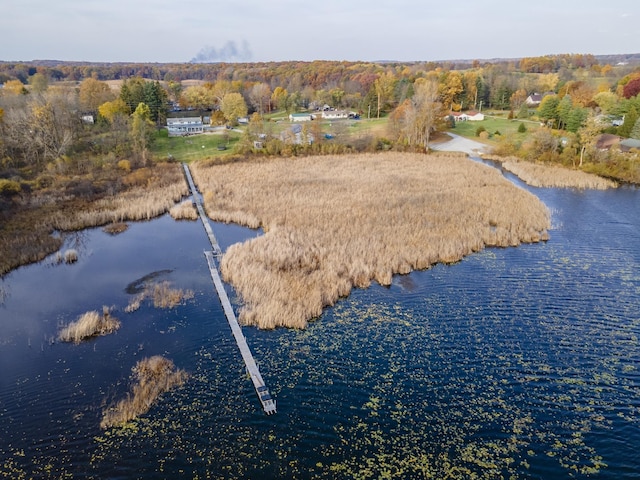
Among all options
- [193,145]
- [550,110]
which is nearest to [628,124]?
[550,110]

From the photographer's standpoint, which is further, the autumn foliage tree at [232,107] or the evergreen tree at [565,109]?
the autumn foliage tree at [232,107]

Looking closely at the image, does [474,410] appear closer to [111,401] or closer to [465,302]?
[465,302]

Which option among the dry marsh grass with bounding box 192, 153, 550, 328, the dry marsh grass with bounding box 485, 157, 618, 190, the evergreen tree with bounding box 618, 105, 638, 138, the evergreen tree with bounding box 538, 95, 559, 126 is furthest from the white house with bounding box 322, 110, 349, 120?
the evergreen tree with bounding box 618, 105, 638, 138

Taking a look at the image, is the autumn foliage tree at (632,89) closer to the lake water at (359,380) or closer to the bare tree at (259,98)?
the lake water at (359,380)

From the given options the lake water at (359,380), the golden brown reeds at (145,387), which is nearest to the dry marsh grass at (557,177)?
the lake water at (359,380)

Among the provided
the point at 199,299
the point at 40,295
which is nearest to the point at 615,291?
the point at 199,299

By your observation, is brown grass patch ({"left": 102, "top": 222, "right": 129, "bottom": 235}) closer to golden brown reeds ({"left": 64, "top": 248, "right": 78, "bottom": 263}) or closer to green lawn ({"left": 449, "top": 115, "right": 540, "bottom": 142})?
golden brown reeds ({"left": 64, "top": 248, "right": 78, "bottom": 263})

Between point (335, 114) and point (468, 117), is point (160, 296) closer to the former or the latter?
point (335, 114)
